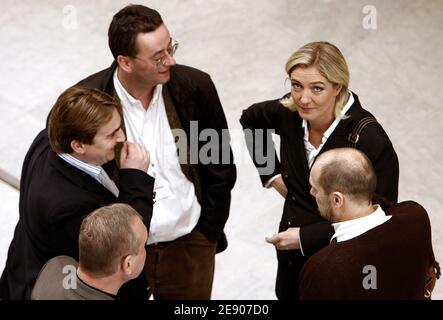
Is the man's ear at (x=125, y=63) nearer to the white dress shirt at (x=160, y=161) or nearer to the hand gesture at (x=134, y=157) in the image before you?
the white dress shirt at (x=160, y=161)

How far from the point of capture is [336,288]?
3.32 metres

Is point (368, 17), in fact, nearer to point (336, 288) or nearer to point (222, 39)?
point (222, 39)

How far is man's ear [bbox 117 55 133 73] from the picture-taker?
415 centimetres

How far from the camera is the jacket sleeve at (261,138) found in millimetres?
4469

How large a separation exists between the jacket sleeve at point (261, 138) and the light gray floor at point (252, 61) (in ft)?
4.08

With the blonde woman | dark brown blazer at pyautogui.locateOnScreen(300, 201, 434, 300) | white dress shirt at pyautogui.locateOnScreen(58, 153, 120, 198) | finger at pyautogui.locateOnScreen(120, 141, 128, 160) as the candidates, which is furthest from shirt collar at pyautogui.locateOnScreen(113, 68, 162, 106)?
dark brown blazer at pyautogui.locateOnScreen(300, 201, 434, 300)

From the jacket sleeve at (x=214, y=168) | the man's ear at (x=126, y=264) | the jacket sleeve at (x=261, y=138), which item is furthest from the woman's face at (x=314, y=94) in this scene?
the man's ear at (x=126, y=264)

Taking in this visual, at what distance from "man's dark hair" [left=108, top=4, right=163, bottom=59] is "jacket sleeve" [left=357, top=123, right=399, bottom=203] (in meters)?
1.07

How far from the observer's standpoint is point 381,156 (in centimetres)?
393

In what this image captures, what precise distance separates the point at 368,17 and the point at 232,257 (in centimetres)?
260

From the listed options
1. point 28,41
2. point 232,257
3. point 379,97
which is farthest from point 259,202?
point 28,41

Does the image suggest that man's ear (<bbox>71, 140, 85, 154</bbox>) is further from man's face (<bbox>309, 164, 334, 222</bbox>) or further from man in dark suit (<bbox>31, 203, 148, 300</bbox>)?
man's face (<bbox>309, 164, 334, 222</bbox>)

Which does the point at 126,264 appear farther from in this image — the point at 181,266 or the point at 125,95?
the point at 181,266
